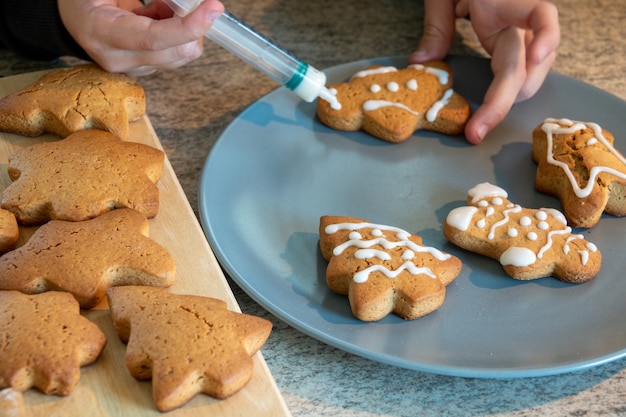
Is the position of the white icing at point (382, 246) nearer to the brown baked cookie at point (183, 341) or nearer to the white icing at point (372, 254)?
the white icing at point (372, 254)

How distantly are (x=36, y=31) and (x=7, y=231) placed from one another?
1.75 feet

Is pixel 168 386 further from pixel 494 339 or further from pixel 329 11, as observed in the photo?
pixel 329 11

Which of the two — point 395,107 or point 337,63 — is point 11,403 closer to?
point 395,107

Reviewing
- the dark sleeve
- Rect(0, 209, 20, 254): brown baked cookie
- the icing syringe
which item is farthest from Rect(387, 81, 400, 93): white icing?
Rect(0, 209, 20, 254): brown baked cookie

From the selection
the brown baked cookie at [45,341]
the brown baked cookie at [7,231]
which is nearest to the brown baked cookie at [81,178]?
the brown baked cookie at [7,231]

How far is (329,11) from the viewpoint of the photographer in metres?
1.78

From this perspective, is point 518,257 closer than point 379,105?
Yes

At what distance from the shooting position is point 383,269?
3.24 ft

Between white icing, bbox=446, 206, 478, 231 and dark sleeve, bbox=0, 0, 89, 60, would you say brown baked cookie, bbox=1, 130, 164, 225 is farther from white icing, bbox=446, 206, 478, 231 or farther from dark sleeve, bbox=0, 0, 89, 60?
white icing, bbox=446, 206, 478, 231

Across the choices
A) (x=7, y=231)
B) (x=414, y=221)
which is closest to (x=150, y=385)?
(x=7, y=231)

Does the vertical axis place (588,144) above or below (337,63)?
above

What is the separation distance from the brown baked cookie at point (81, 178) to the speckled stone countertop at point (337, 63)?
0.18 metres

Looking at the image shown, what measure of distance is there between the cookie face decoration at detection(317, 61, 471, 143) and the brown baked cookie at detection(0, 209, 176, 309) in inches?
18.3

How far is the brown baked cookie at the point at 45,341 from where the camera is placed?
31.6 inches
